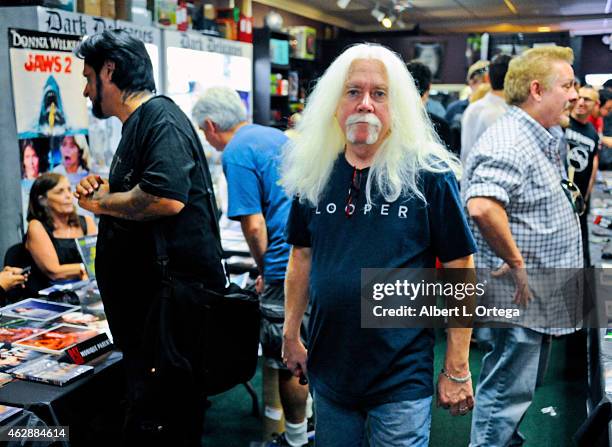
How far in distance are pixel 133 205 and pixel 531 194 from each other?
126 cm

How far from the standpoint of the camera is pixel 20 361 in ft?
6.44

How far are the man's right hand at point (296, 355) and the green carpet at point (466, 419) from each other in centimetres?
122

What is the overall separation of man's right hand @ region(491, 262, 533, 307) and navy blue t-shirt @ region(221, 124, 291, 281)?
0.77 metres

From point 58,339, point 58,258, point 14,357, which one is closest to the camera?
point 14,357

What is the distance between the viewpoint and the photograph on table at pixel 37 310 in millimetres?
2297

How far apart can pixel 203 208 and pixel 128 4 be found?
8.35 feet

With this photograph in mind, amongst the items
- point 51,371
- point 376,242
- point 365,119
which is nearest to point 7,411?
point 51,371

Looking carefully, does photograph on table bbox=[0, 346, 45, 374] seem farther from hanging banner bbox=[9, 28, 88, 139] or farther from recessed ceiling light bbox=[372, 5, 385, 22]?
recessed ceiling light bbox=[372, 5, 385, 22]

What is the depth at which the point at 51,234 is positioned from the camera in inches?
122

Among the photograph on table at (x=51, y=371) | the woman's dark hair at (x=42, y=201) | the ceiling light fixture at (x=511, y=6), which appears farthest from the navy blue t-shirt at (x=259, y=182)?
the ceiling light fixture at (x=511, y=6)

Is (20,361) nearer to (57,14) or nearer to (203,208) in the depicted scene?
(203,208)

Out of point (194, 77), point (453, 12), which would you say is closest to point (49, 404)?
point (194, 77)

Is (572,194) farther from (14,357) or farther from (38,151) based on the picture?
(38,151)

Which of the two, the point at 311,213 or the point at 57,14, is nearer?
the point at 311,213
